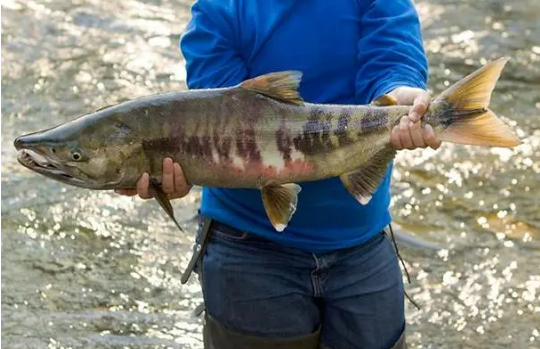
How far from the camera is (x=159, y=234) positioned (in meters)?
4.77

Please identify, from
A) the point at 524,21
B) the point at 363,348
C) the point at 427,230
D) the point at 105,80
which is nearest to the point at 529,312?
the point at 427,230

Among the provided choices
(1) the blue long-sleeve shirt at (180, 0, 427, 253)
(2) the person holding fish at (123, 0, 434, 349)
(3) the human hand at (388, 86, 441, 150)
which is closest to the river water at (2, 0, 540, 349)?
(2) the person holding fish at (123, 0, 434, 349)

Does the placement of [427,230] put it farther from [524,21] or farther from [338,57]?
[524,21]

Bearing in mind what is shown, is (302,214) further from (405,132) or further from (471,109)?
(471,109)

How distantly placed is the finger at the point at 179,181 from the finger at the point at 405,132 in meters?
0.53

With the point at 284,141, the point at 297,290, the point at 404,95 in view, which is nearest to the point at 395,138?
the point at 404,95

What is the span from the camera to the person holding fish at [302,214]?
2.73 metres

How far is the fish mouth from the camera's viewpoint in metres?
2.47

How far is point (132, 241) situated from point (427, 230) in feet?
4.47

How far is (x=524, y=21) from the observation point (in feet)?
27.6

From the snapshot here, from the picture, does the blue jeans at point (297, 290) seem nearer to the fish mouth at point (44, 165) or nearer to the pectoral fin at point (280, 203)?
the pectoral fin at point (280, 203)

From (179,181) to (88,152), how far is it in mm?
227

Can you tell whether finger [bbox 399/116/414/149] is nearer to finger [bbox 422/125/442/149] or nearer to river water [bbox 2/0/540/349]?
finger [bbox 422/125/442/149]

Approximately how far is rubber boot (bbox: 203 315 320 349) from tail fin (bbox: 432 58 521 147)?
2.24 feet
